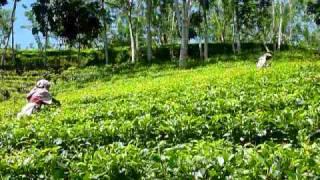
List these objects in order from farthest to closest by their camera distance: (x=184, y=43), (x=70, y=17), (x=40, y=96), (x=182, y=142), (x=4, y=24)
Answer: (x=4, y=24), (x=70, y=17), (x=184, y=43), (x=40, y=96), (x=182, y=142)

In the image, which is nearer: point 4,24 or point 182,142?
point 182,142

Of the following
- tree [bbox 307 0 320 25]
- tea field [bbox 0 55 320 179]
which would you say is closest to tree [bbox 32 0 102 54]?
tree [bbox 307 0 320 25]

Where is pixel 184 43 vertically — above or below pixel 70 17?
below

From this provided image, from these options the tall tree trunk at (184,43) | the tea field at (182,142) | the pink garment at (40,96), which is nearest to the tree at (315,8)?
the tall tree trunk at (184,43)

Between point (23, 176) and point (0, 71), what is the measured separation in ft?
147

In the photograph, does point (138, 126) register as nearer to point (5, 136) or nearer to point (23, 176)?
point (5, 136)

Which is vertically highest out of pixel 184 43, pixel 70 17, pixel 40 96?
pixel 70 17

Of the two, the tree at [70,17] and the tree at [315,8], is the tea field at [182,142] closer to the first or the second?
the tree at [70,17]

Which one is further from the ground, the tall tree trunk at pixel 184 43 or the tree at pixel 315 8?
the tree at pixel 315 8

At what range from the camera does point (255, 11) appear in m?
73.6

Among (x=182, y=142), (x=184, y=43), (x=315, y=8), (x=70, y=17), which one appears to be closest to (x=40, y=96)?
(x=182, y=142)

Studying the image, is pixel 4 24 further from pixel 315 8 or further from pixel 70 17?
pixel 315 8

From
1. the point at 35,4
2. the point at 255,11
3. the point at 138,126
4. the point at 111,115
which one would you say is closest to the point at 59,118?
the point at 111,115

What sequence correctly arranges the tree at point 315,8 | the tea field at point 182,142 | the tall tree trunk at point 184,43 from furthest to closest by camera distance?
the tree at point 315,8 < the tall tree trunk at point 184,43 < the tea field at point 182,142
